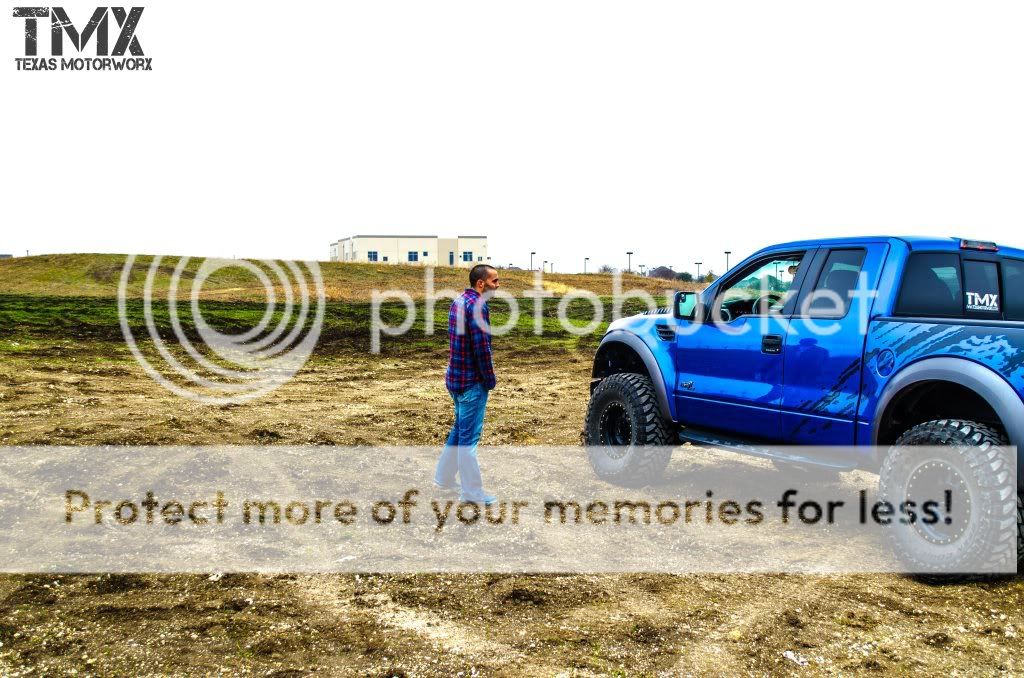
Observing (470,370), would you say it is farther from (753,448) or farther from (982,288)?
(982,288)

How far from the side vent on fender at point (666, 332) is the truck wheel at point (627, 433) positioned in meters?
0.45

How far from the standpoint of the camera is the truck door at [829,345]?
18.2 ft

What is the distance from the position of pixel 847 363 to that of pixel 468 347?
8.98ft

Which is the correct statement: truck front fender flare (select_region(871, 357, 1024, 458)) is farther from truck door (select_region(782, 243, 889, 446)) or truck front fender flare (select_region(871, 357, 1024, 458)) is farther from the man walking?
the man walking

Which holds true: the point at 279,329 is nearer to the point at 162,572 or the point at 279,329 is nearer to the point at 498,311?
the point at 498,311

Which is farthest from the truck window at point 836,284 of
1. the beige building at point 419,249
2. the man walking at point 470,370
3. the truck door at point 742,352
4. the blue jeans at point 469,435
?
the beige building at point 419,249

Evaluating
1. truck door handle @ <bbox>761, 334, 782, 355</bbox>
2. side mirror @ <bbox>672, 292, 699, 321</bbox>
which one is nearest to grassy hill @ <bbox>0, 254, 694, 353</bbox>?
side mirror @ <bbox>672, 292, 699, 321</bbox>

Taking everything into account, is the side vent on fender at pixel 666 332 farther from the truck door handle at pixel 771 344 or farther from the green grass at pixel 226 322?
the green grass at pixel 226 322

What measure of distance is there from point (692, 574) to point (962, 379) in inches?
78.2

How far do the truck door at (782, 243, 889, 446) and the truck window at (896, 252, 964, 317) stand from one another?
7.7 inches

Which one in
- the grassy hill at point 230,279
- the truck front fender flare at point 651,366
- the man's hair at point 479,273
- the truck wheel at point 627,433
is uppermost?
the grassy hill at point 230,279

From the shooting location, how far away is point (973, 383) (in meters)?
4.82

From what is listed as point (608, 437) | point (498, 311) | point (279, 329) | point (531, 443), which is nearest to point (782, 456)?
point (608, 437)

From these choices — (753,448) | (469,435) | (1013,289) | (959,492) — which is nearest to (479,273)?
(469,435)
